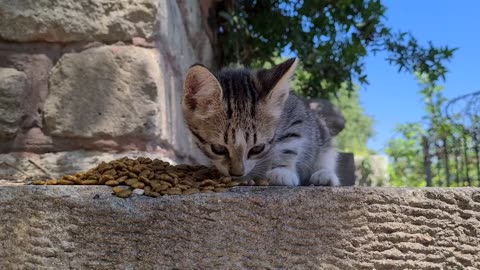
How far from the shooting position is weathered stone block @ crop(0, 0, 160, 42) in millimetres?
2367

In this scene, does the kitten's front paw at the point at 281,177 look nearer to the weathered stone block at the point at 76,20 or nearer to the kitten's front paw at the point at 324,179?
the kitten's front paw at the point at 324,179

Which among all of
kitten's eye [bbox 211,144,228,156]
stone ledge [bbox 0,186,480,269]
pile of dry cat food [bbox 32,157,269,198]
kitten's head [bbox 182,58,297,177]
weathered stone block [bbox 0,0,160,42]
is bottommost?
stone ledge [bbox 0,186,480,269]

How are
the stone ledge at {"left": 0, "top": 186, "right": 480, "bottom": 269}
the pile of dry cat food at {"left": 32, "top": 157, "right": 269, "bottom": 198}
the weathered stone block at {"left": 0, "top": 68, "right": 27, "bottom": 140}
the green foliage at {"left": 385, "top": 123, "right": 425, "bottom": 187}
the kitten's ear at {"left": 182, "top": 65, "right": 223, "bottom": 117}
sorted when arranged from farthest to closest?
the green foliage at {"left": 385, "top": 123, "right": 425, "bottom": 187} < the weathered stone block at {"left": 0, "top": 68, "right": 27, "bottom": 140} < the kitten's ear at {"left": 182, "top": 65, "right": 223, "bottom": 117} < the pile of dry cat food at {"left": 32, "top": 157, "right": 269, "bottom": 198} < the stone ledge at {"left": 0, "top": 186, "right": 480, "bottom": 269}

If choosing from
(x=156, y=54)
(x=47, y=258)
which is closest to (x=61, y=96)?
(x=156, y=54)

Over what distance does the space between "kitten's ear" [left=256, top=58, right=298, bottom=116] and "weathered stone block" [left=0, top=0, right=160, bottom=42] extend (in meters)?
0.64

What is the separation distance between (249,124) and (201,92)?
224 mm

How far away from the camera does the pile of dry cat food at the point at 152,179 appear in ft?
5.23

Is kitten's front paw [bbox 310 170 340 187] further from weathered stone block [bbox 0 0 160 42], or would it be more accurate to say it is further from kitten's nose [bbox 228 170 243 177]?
weathered stone block [bbox 0 0 160 42]

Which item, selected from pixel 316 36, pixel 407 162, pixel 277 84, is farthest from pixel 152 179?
pixel 407 162

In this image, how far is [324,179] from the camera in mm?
2137

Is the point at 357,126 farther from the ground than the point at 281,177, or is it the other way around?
the point at 357,126

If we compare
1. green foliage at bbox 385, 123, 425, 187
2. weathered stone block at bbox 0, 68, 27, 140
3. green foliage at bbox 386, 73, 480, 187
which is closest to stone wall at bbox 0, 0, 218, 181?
weathered stone block at bbox 0, 68, 27, 140

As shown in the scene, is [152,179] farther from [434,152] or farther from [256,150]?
[434,152]

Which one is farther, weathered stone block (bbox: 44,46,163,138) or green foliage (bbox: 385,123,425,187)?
green foliage (bbox: 385,123,425,187)
